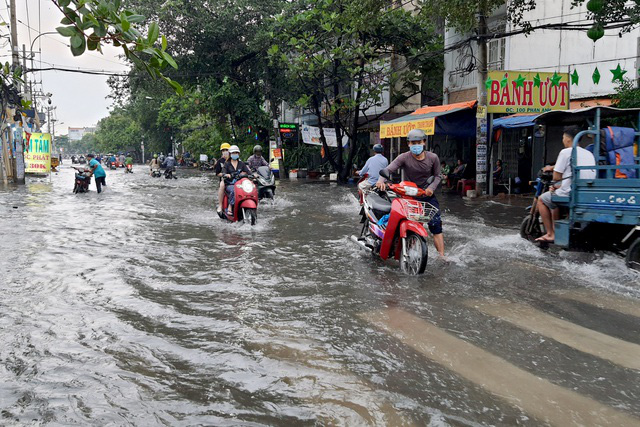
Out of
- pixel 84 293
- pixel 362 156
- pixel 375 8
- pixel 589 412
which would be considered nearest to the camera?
pixel 589 412

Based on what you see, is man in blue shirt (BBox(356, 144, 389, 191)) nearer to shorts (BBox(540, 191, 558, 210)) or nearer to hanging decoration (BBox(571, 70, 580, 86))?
shorts (BBox(540, 191, 558, 210))

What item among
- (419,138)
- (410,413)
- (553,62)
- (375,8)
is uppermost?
(375,8)

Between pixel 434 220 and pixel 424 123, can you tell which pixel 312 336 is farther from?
pixel 424 123

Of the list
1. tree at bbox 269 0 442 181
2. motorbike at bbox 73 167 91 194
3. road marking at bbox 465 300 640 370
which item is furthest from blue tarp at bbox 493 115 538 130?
motorbike at bbox 73 167 91 194

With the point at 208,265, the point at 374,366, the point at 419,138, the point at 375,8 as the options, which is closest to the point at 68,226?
the point at 208,265

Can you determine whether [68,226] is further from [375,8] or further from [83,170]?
[375,8]

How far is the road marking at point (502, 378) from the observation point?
10.1 feet

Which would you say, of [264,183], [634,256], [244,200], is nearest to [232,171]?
[244,200]

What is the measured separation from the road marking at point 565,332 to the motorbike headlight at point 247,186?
6156 mm

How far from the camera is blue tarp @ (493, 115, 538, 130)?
16.9m

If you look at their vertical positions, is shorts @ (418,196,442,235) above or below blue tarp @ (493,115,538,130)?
below

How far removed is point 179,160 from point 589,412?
2514 inches

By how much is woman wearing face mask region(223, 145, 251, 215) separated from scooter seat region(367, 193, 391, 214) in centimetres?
398

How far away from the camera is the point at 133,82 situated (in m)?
31.7
